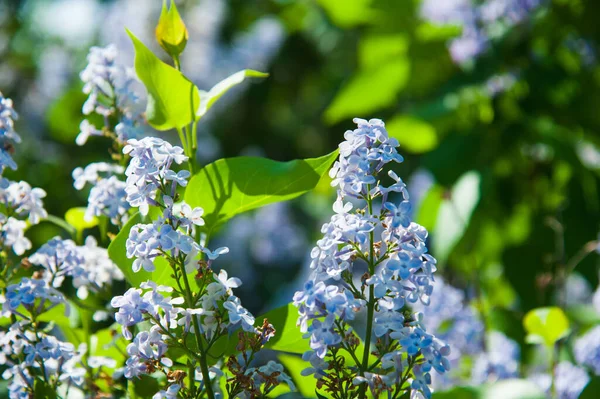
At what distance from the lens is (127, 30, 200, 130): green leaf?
0.65 metres

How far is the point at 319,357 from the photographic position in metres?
0.56

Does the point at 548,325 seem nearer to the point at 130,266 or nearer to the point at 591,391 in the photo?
the point at 591,391

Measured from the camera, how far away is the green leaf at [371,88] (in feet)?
6.35

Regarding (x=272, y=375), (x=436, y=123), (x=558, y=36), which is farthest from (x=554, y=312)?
(x=558, y=36)

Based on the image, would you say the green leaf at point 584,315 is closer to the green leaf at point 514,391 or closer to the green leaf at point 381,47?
the green leaf at point 514,391

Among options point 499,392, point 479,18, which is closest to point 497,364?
point 499,392

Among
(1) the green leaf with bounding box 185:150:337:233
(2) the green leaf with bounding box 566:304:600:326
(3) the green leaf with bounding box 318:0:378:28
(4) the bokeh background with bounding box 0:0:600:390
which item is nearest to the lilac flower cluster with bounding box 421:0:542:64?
(4) the bokeh background with bounding box 0:0:600:390

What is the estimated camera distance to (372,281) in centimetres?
55

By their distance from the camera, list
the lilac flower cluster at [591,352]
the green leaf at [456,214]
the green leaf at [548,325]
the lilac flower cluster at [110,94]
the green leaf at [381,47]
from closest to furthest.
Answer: the lilac flower cluster at [110,94] < the green leaf at [548,325] < the lilac flower cluster at [591,352] < the green leaf at [456,214] < the green leaf at [381,47]

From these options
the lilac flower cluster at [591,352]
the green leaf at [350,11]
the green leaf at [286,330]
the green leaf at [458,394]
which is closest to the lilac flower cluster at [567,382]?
the lilac flower cluster at [591,352]

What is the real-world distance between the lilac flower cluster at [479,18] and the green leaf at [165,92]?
3.73ft

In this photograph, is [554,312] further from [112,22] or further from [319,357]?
[112,22]

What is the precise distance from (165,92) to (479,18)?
1202 mm

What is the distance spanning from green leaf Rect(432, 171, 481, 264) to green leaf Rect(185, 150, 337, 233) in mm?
724
